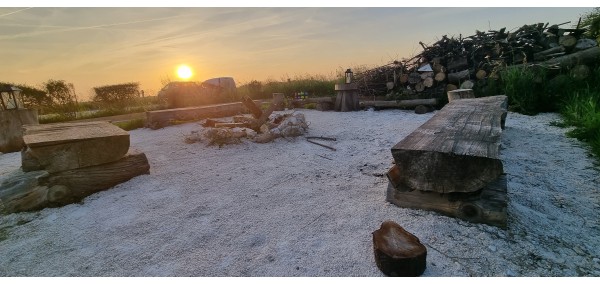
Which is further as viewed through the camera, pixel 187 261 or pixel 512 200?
pixel 512 200

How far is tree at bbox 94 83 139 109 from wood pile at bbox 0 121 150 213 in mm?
10573

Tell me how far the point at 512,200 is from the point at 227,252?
235 cm

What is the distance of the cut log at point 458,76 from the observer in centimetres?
760

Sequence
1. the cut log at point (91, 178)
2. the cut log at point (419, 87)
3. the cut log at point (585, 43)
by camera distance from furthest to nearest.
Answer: the cut log at point (419, 87) < the cut log at point (585, 43) < the cut log at point (91, 178)

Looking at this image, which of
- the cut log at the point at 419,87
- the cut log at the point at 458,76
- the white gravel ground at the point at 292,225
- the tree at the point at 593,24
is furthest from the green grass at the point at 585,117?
the tree at the point at 593,24

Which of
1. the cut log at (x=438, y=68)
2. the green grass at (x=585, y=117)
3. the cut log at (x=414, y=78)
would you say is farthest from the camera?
the cut log at (x=414, y=78)

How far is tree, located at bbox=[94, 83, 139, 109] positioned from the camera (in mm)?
12484

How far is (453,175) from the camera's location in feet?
6.14

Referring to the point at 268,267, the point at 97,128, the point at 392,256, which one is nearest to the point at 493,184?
the point at 392,256

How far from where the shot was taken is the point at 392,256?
1.56 metres

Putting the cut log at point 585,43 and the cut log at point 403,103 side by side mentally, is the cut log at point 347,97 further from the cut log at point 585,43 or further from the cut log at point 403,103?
the cut log at point 585,43

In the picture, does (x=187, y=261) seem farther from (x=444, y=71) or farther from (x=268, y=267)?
(x=444, y=71)

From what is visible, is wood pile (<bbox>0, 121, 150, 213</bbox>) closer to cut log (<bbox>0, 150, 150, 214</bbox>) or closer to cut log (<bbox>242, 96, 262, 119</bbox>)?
cut log (<bbox>0, 150, 150, 214</bbox>)

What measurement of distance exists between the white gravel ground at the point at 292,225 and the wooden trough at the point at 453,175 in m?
0.10
